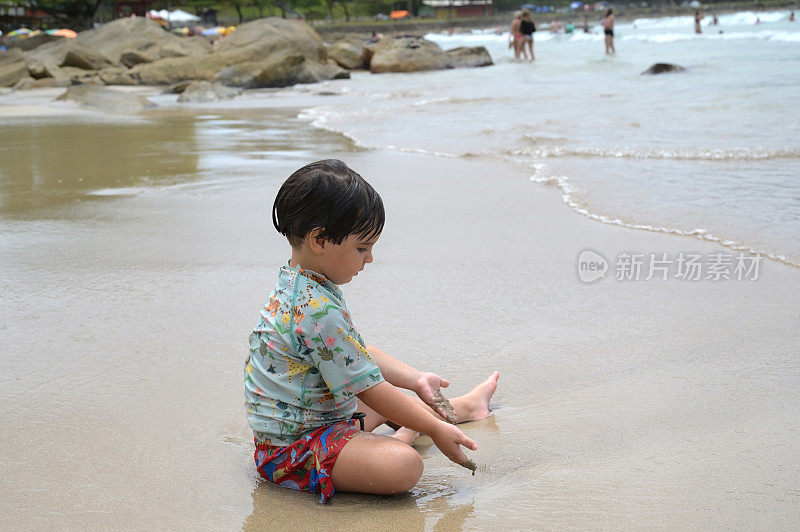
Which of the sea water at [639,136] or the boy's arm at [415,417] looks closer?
the boy's arm at [415,417]

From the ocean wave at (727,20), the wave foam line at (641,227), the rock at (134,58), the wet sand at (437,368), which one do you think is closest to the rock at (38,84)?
the rock at (134,58)

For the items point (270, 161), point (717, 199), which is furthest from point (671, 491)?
point (270, 161)

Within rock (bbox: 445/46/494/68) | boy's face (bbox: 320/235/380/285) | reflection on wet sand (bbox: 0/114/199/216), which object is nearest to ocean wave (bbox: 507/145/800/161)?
reflection on wet sand (bbox: 0/114/199/216)

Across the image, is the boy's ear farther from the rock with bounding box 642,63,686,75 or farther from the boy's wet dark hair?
the rock with bounding box 642,63,686,75

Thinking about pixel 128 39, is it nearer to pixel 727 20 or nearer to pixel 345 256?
pixel 345 256

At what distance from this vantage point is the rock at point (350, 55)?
23.6m

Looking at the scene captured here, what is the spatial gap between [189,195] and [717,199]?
3160 mm

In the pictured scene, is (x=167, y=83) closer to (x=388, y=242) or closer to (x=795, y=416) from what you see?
(x=388, y=242)

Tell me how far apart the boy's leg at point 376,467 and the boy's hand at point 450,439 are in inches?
2.7

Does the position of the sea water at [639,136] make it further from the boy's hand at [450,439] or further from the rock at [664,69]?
the boy's hand at [450,439]

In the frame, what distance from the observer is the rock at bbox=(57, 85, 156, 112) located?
1174cm

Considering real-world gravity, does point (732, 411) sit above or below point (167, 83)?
below

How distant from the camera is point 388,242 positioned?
395 centimetres

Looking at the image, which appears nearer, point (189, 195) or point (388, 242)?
point (388, 242)
